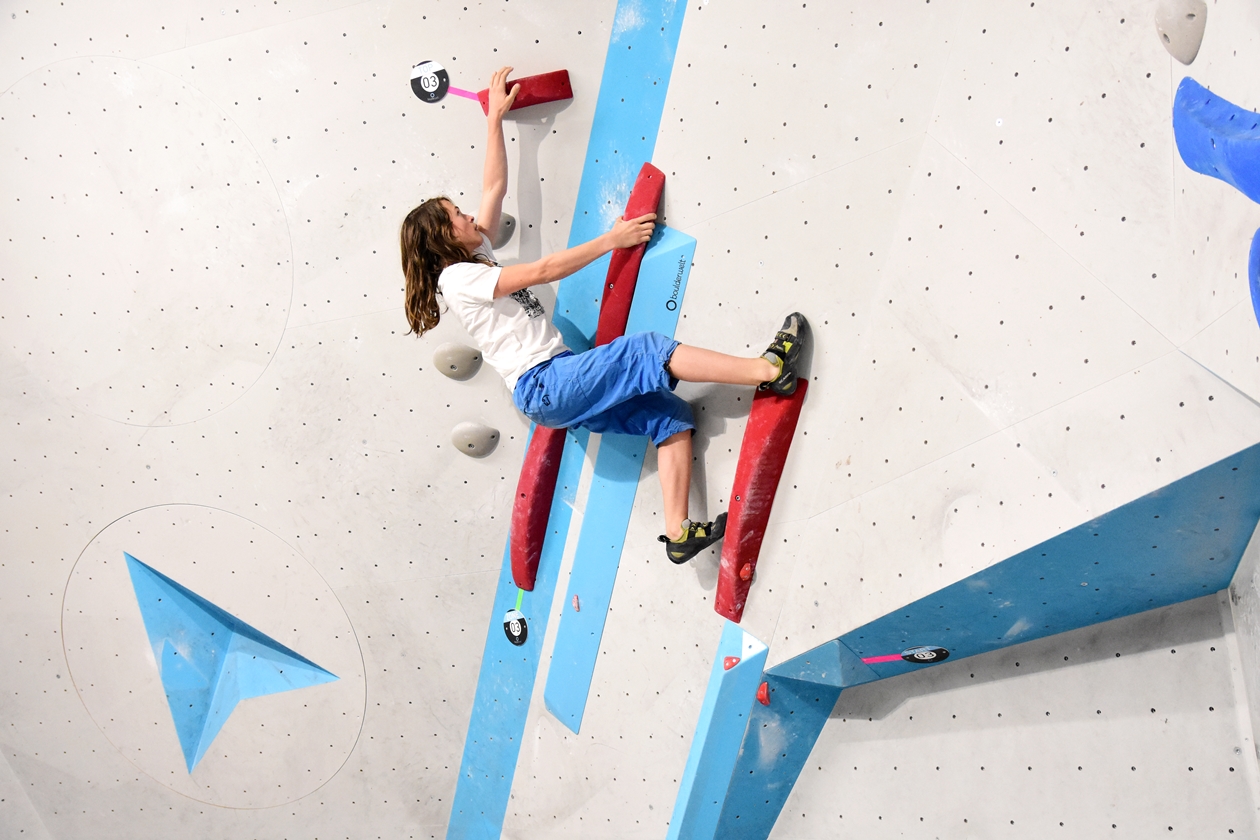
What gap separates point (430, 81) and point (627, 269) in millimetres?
761

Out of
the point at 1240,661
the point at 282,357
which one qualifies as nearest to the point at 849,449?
the point at 1240,661

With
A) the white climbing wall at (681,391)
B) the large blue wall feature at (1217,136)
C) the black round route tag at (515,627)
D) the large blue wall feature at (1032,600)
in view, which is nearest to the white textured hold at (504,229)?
the white climbing wall at (681,391)

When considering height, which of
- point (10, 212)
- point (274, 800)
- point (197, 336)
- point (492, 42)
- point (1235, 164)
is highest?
point (1235, 164)

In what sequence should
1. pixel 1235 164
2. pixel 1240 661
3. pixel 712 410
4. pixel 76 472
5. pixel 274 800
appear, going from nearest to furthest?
1. pixel 1235 164
2. pixel 1240 661
3. pixel 712 410
4. pixel 76 472
5. pixel 274 800

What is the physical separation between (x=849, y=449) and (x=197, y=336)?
6.50 ft

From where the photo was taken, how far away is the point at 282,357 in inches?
110

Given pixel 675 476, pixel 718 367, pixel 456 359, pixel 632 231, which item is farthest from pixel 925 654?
pixel 456 359

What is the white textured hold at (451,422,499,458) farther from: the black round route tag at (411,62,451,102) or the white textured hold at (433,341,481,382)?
the black round route tag at (411,62,451,102)

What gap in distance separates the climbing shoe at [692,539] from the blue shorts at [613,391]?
0.24 metres

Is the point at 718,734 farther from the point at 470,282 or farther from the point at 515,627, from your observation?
the point at 470,282

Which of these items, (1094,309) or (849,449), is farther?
(849,449)

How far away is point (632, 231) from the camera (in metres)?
2.34

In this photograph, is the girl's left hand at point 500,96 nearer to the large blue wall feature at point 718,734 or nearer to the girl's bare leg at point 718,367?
the girl's bare leg at point 718,367

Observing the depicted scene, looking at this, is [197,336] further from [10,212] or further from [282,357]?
[10,212]
